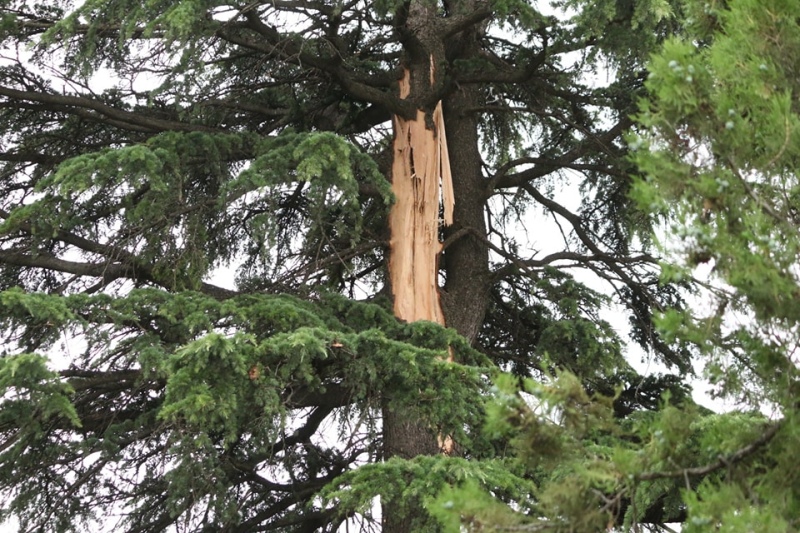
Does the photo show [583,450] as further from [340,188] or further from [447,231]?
[447,231]

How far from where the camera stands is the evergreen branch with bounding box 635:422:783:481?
3.63m

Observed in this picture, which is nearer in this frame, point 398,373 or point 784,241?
point 784,241

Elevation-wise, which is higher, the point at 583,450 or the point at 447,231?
the point at 447,231

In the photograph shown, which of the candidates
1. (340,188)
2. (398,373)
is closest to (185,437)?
(398,373)

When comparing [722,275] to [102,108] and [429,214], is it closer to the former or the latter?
[429,214]

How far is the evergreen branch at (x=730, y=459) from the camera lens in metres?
3.63

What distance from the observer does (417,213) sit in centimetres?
888

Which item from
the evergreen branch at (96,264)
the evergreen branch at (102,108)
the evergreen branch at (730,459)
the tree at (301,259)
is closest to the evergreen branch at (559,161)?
the tree at (301,259)

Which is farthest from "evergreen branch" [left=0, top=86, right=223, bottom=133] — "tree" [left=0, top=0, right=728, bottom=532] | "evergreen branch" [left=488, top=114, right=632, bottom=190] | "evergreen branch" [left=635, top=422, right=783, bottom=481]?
"evergreen branch" [left=635, top=422, right=783, bottom=481]

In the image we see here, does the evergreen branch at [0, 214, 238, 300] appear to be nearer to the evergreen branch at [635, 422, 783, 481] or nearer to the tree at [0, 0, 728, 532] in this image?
the tree at [0, 0, 728, 532]

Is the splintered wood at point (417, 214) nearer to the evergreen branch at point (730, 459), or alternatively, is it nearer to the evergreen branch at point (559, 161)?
the evergreen branch at point (559, 161)

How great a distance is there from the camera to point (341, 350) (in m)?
6.18

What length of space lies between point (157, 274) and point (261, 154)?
116cm

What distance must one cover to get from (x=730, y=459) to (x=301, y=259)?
218 inches
